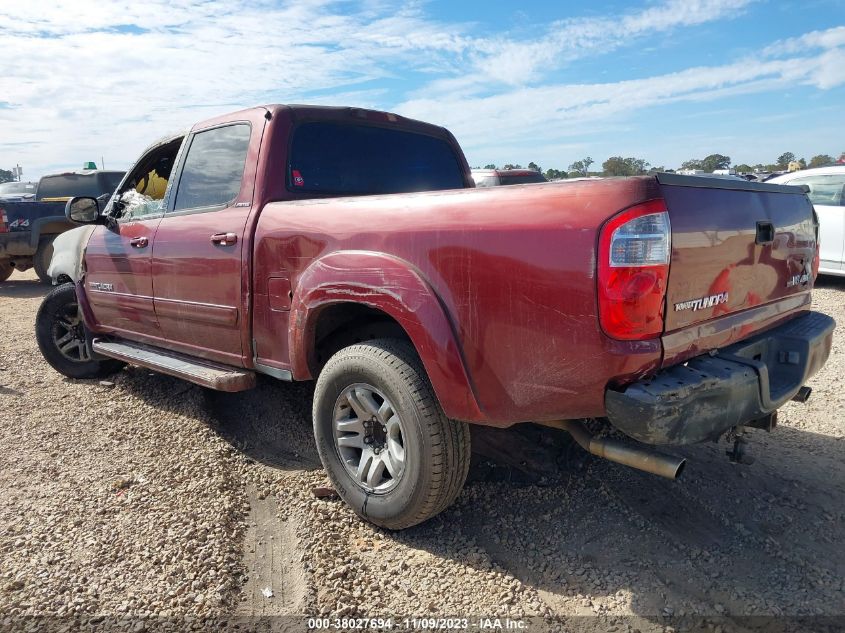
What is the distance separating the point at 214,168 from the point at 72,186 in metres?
10.4

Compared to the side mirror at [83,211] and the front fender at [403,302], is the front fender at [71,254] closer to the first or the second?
the side mirror at [83,211]

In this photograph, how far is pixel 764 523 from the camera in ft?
9.52

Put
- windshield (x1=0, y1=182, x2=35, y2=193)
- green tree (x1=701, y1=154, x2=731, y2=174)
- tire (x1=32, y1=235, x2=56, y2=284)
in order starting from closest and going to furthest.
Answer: tire (x1=32, y1=235, x2=56, y2=284)
windshield (x1=0, y1=182, x2=35, y2=193)
green tree (x1=701, y1=154, x2=731, y2=174)

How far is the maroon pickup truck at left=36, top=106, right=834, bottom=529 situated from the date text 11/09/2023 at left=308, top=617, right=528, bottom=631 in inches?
18.9

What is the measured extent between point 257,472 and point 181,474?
0.40 m

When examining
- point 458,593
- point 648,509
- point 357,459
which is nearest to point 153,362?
point 357,459

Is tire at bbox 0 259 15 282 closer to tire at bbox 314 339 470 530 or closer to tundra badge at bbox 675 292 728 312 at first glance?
tire at bbox 314 339 470 530

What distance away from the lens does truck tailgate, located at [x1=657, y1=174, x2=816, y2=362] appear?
222 cm

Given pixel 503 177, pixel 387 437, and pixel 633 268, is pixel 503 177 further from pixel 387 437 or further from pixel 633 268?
pixel 633 268

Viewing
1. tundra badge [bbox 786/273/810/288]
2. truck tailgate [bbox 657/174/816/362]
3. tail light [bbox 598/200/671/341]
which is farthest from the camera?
tundra badge [bbox 786/273/810/288]

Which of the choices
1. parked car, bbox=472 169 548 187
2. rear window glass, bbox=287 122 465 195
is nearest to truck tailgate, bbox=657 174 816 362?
rear window glass, bbox=287 122 465 195

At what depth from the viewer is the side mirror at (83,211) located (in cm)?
454

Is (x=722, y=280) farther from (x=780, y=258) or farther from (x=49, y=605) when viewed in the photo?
(x=49, y=605)

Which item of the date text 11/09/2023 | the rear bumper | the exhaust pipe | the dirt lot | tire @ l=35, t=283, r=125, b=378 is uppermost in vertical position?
the rear bumper
